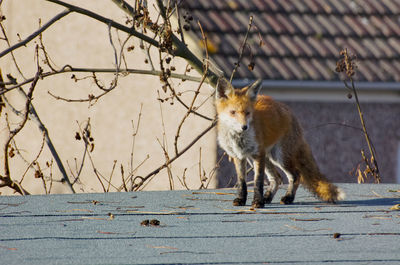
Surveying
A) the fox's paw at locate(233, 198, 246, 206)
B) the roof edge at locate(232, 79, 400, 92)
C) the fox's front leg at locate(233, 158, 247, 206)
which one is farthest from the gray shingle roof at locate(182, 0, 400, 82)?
the fox's paw at locate(233, 198, 246, 206)

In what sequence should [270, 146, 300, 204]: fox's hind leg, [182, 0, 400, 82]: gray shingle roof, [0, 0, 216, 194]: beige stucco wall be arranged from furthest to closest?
[0, 0, 216, 194]: beige stucco wall → [182, 0, 400, 82]: gray shingle roof → [270, 146, 300, 204]: fox's hind leg

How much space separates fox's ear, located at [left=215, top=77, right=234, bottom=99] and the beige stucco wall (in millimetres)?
6451

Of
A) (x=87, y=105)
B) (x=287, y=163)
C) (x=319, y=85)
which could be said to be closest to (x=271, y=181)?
(x=287, y=163)

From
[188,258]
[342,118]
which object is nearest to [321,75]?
[342,118]

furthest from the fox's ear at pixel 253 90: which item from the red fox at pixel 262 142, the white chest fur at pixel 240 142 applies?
the white chest fur at pixel 240 142

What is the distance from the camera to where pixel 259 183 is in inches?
225

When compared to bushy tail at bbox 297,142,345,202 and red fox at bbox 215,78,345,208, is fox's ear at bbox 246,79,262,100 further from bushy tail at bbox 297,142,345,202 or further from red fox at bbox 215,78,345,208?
bushy tail at bbox 297,142,345,202

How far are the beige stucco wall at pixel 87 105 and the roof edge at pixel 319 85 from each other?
1607 mm

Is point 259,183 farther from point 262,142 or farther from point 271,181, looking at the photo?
point 271,181

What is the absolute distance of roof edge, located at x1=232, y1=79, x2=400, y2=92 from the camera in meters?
11.4

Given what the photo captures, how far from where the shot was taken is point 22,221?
4.83 metres

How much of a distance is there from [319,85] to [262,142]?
605cm

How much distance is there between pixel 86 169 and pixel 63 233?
29.0ft

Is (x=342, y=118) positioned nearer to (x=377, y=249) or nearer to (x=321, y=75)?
(x=321, y=75)
